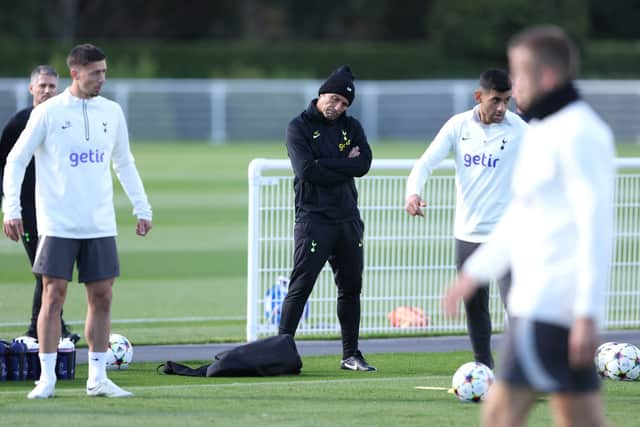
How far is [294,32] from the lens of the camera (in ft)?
193

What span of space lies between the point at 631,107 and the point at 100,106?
35634 millimetres

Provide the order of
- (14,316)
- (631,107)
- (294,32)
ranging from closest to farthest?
(14,316) < (631,107) < (294,32)

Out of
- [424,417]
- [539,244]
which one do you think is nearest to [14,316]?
[424,417]


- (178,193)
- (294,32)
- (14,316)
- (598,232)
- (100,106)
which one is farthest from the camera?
(294,32)

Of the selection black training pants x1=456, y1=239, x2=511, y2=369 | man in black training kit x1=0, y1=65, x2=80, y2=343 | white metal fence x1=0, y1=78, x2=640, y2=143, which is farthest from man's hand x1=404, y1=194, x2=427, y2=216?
white metal fence x1=0, y1=78, x2=640, y2=143

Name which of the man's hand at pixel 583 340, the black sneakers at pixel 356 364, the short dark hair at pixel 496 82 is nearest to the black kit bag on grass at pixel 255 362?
the black sneakers at pixel 356 364

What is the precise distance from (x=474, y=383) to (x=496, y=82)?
1.95 metres

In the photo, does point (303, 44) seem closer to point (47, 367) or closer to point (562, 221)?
point (47, 367)

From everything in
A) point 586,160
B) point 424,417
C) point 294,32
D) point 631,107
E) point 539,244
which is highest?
point 294,32

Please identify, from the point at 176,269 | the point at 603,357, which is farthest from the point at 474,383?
the point at 176,269

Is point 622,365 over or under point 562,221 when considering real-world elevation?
under

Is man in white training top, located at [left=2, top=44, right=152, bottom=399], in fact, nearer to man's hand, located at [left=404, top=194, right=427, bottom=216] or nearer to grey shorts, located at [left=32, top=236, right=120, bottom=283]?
grey shorts, located at [left=32, top=236, right=120, bottom=283]

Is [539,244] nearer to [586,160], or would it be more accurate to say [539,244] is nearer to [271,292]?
[586,160]

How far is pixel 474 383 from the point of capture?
8.21m
